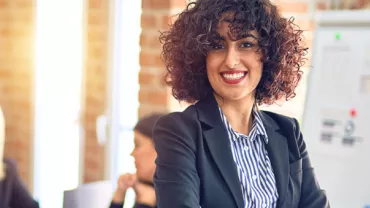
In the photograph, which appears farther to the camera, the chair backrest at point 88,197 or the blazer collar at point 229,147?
the chair backrest at point 88,197

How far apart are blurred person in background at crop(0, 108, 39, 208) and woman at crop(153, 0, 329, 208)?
19.5 inches

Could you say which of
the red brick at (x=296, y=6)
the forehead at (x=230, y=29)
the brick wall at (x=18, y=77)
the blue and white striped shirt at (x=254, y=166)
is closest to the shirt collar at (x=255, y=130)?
the blue and white striped shirt at (x=254, y=166)

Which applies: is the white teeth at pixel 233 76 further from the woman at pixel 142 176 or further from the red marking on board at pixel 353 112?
the red marking on board at pixel 353 112

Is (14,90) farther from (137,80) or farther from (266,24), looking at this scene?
(266,24)

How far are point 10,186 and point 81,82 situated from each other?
21.0 inches

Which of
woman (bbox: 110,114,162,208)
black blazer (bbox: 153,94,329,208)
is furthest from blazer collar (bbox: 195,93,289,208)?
woman (bbox: 110,114,162,208)

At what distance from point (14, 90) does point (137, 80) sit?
39cm

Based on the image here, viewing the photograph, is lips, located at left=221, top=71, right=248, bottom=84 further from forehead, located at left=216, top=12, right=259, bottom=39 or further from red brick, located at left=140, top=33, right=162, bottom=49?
red brick, located at left=140, top=33, right=162, bottom=49

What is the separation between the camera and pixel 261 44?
31.6 inches

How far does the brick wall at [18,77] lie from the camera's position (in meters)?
1.26

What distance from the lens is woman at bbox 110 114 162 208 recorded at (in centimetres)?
110

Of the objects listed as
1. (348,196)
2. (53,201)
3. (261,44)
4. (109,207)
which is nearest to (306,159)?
(261,44)

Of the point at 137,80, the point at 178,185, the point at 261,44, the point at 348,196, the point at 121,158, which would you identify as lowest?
the point at 348,196

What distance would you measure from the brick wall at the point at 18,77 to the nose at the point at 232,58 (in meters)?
0.68
